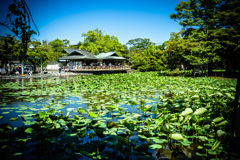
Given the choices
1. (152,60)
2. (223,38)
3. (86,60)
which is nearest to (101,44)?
(86,60)

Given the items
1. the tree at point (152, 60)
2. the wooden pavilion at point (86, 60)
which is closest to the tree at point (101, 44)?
the wooden pavilion at point (86, 60)

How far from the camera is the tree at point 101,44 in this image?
36.3m

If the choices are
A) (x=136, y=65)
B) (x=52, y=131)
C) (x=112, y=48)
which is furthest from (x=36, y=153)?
(x=112, y=48)

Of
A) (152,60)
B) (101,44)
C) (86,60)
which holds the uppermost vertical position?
(101,44)

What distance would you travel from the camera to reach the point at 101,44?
3862 centimetres

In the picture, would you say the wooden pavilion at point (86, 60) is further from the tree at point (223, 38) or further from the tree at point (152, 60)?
the tree at point (223, 38)

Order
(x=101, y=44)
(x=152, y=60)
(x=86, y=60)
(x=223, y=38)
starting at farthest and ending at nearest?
(x=101, y=44) < (x=152, y=60) < (x=86, y=60) < (x=223, y=38)

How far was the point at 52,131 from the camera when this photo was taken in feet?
6.83

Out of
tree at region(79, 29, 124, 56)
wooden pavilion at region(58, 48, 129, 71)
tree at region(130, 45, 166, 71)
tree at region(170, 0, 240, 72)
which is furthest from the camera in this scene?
tree at region(79, 29, 124, 56)

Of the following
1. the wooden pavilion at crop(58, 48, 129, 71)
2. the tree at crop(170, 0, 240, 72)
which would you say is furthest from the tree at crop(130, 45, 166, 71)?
the tree at crop(170, 0, 240, 72)

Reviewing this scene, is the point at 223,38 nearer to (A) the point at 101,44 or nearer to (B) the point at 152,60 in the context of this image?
(B) the point at 152,60

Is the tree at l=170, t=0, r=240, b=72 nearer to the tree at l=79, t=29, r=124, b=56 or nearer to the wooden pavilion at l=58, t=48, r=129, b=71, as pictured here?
the wooden pavilion at l=58, t=48, r=129, b=71

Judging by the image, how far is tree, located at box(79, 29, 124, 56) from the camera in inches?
1430

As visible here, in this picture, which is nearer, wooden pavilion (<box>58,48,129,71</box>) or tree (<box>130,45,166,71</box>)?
wooden pavilion (<box>58,48,129,71</box>)
